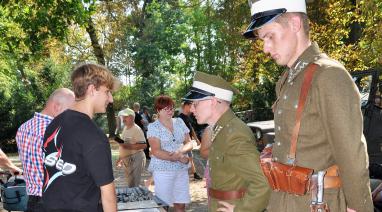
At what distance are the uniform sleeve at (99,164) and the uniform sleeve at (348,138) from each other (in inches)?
52.7

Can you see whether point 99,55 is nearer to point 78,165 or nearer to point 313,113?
point 78,165

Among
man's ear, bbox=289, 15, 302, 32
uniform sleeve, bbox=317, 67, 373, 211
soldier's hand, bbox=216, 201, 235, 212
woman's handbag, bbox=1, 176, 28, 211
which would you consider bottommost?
woman's handbag, bbox=1, 176, 28, 211

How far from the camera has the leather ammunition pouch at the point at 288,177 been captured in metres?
2.25

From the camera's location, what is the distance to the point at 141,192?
5.42 meters

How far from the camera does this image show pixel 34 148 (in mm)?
4410

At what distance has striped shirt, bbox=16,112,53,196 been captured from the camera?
4.35m

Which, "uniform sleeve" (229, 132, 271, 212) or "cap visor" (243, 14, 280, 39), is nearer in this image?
"cap visor" (243, 14, 280, 39)

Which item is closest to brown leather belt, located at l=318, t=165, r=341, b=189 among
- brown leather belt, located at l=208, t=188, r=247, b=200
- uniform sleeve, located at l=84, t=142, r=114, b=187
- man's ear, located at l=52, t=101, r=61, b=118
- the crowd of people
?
the crowd of people

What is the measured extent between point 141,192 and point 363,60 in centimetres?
894

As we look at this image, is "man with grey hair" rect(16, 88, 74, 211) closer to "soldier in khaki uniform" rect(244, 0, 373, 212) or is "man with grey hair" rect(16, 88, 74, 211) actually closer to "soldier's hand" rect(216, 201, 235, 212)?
"soldier's hand" rect(216, 201, 235, 212)

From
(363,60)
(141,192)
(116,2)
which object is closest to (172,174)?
(141,192)

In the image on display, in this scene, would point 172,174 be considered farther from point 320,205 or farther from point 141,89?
point 141,89

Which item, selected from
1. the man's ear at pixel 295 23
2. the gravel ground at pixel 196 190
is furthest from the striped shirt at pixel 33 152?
the gravel ground at pixel 196 190

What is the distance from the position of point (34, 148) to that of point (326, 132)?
9.98ft
